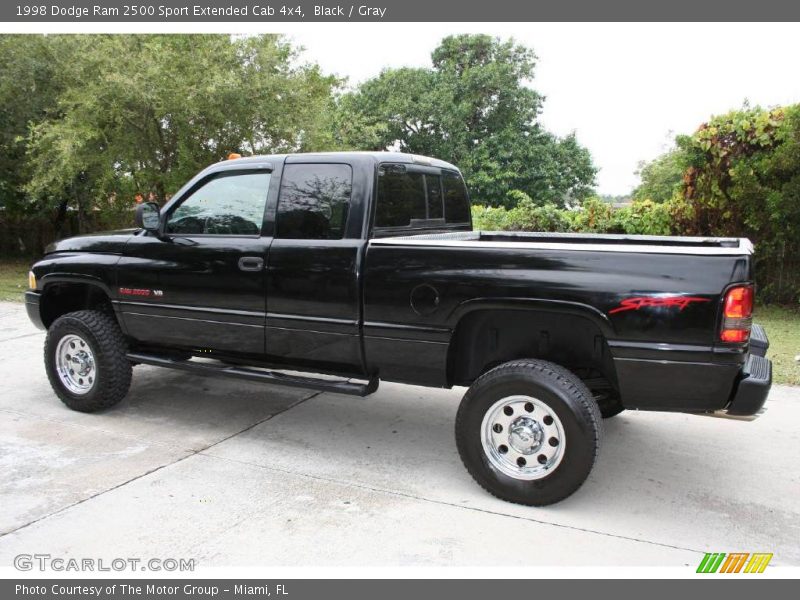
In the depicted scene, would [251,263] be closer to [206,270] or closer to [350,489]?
[206,270]

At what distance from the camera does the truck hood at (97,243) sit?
16.2 feet

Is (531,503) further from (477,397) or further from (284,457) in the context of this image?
A: (284,457)

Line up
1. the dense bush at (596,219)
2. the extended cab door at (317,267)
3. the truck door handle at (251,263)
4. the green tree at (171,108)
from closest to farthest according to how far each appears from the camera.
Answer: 1. the extended cab door at (317,267)
2. the truck door handle at (251,263)
3. the dense bush at (596,219)
4. the green tree at (171,108)

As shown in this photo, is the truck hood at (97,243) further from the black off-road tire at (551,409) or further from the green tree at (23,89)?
the green tree at (23,89)

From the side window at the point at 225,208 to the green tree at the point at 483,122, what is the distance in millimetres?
24652

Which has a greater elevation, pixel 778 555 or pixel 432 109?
pixel 432 109

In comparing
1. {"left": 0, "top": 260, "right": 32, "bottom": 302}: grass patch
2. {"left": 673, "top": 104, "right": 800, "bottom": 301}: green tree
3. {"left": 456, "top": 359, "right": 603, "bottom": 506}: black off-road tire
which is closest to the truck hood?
{"left": 456, "top": 359, "right": 603, "bottom": 506}: black off-road tire

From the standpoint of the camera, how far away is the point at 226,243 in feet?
14.6

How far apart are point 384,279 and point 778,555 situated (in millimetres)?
2462

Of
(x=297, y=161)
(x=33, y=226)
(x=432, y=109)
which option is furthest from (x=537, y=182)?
(x=297, y=161)

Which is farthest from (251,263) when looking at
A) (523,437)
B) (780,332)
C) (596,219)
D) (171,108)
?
(171,108)

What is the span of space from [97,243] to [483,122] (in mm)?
28504

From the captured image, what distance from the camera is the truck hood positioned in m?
4.93

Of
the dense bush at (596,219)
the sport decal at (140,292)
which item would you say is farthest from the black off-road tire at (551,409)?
the dense bush at (596,219)
